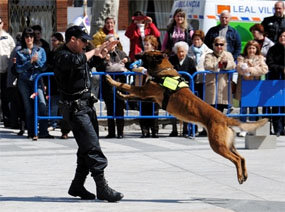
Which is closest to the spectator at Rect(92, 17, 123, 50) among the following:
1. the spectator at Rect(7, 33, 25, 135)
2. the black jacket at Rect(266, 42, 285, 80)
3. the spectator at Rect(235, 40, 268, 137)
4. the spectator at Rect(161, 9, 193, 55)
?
the spectator at Rect(161, 9, 193, 55)

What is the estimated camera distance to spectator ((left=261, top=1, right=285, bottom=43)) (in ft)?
52.4

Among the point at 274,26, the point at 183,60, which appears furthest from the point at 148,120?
the point at 274,26

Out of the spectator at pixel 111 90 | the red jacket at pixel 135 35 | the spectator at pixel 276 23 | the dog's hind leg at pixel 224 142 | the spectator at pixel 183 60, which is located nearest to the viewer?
the dog's hind leg at pixel 224 142

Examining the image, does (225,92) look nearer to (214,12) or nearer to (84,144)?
(214,12)

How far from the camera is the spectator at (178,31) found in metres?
15.2

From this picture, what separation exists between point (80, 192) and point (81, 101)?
3.17ft

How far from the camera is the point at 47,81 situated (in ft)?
48.7

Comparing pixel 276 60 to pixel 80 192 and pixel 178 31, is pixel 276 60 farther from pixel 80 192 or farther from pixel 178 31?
pixel 80 192

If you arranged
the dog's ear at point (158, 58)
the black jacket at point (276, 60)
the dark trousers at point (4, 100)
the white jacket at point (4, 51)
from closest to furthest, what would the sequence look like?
the dog's ear at point (158, 58) → the black jacket at point (276, 60) → the white jacket at point (4, 51) → the dark trousers at point (4, 100)

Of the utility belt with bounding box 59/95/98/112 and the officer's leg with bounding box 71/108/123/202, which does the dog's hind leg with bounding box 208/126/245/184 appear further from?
the utility belt with bounding box 59/95/98/112

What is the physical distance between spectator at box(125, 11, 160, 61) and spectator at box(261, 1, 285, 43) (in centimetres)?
233

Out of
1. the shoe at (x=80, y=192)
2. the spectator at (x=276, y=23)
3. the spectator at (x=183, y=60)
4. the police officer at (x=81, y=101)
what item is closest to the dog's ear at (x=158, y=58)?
the police officer at (x=81, y=101)

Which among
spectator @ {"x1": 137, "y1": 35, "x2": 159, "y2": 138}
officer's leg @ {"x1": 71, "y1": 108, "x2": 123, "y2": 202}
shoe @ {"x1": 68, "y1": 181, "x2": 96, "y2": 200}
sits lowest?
spectator @ {"x1": 137, "y1": 35, "x2": 159, "y2": 138}

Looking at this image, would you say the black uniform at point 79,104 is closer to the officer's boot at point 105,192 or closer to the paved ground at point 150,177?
the officer's boot at point 105,192
